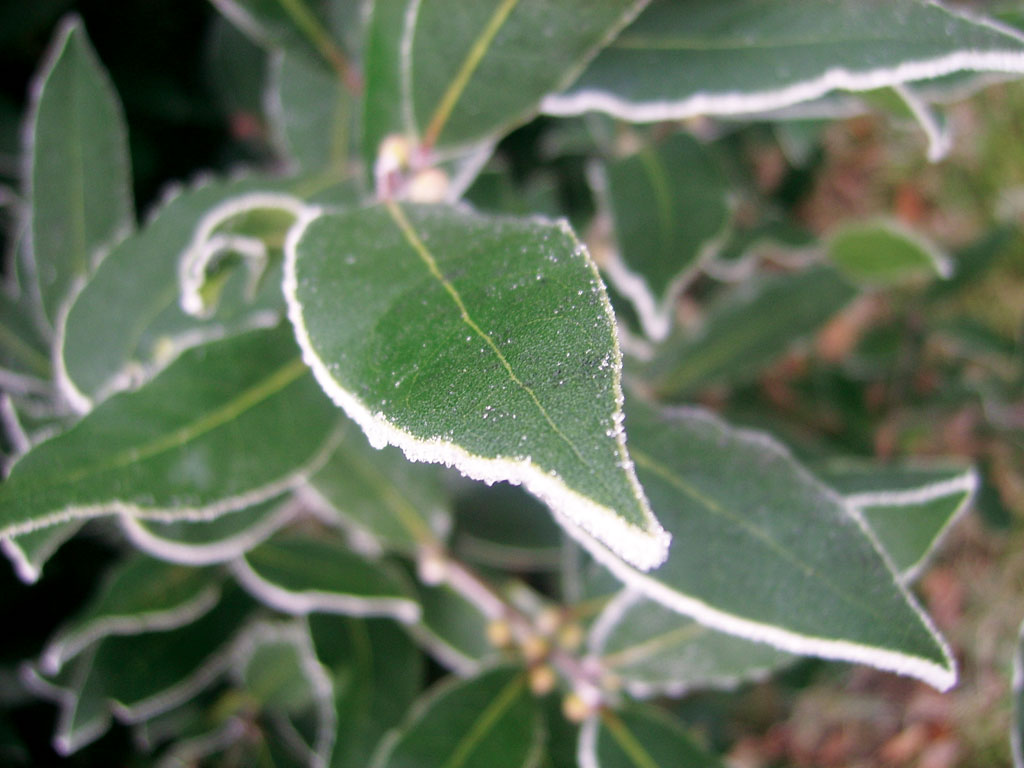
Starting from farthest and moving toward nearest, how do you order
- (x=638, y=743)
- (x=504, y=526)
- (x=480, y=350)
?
1. (x=504, y=526)
2. (x=638, y=743)
3. (x=480, y=350)

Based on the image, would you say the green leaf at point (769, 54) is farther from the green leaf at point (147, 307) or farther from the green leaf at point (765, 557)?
the green leaf at point (147, 307)

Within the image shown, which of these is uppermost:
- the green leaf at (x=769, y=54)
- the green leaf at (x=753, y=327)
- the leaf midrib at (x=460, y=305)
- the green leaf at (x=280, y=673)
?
the leaf midrib at (x=460, y=305)

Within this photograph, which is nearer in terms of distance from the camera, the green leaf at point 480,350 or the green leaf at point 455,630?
the green leaf at point 480,350

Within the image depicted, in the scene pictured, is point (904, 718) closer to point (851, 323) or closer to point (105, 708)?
point (851, 323)

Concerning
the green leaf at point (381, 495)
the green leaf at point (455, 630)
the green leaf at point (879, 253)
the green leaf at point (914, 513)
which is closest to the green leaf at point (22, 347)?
the green leaf at point (381, 495)

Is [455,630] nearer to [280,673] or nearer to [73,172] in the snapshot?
[280,673]

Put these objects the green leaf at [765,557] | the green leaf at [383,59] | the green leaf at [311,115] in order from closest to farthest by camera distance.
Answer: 1. the green leaf at [765,557]
2. the green leaf at [383,59]
3. the green leaf at [311,115]

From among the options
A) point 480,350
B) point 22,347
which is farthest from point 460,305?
point 22,347
